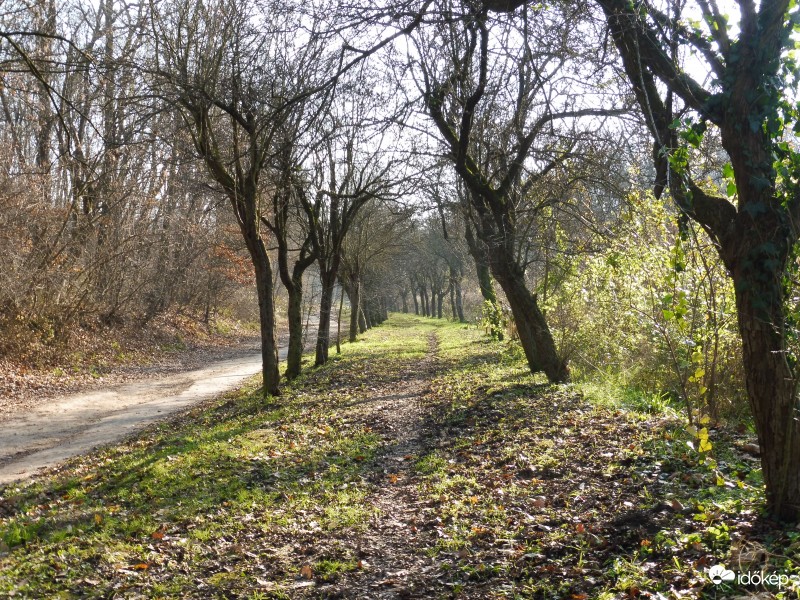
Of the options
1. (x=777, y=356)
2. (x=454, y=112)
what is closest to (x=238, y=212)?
(x=454, y=112)

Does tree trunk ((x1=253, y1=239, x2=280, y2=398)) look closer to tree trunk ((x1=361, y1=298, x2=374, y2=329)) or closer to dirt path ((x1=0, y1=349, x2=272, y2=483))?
dirt path ((x1=0, y1=349, x2=272, y2=483))

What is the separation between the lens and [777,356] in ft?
13.8

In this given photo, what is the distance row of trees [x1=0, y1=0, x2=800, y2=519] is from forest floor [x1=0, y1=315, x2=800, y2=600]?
39.8 inches

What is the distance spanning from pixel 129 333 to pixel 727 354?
2189 centimetres

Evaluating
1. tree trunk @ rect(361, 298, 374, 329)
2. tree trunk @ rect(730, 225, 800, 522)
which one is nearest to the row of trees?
tree trunk @ rect(730, 225, 800, 522)

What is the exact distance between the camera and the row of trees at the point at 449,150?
4.22 metres

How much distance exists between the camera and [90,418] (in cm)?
1301

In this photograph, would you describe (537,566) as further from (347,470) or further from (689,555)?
(347,470)

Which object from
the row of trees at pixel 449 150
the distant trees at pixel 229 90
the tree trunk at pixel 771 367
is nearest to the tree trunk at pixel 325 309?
the row of trees at pixel 449 150

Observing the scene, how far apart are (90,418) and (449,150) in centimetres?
968

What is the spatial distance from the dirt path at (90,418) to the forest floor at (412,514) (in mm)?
810

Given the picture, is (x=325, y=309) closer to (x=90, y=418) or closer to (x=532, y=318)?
(x=90, y=418)

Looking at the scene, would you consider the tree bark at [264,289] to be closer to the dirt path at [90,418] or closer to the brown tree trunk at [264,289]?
the brown tree trunk at [264,289]

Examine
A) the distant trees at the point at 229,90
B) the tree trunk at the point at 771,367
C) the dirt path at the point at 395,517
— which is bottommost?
the dirt path at the point at 395,517
